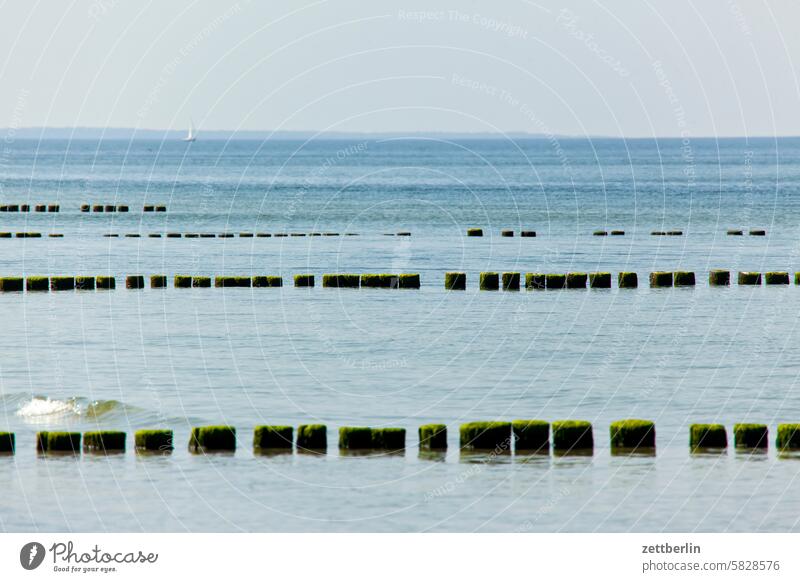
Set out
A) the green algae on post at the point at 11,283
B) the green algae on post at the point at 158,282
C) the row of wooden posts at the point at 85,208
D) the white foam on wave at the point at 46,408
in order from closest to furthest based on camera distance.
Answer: the white foam on wave at the point at 46,408 → the green algae on post at the point at 11,283 → the green algae on post at the point at 158,282 → the row of wooden posts at the point at 85,208

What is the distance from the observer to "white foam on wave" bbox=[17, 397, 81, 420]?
3322 cm

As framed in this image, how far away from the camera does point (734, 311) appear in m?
52.8

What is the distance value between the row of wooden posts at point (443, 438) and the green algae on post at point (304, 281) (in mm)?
34068

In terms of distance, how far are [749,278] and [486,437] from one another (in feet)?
118

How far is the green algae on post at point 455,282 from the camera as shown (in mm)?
60094

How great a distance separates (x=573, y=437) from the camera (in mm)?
27875

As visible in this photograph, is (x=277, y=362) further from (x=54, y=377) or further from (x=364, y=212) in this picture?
(x=364, y=212)

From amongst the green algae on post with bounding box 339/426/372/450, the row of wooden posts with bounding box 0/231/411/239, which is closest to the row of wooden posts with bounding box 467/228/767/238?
the row of wooden posts with bounding box 0/231/411/239

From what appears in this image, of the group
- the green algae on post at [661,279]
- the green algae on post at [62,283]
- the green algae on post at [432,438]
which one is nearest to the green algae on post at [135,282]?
the green algae on post at [62,283]

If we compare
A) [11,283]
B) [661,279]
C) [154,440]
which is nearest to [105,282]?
[11,283]

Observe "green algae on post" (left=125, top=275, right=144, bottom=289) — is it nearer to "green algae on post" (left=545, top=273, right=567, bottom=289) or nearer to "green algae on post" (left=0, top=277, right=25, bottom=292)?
"green algae on post" (left=0, top=277, right=25, bottom=292)

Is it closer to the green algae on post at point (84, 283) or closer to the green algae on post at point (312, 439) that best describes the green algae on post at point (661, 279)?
the green algae on post at point (84, 283)
